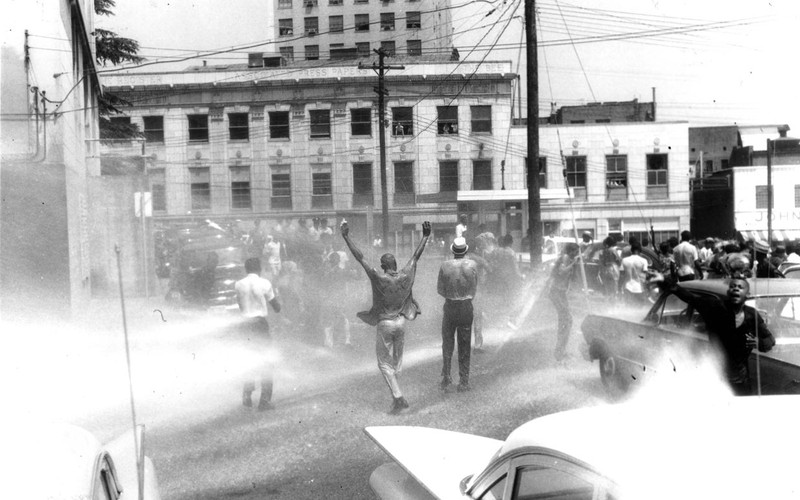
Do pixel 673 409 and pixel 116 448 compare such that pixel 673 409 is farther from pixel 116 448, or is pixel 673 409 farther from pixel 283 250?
pixel 283 250

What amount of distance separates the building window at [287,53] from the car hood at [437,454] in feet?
35.4

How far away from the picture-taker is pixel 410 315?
8.15m

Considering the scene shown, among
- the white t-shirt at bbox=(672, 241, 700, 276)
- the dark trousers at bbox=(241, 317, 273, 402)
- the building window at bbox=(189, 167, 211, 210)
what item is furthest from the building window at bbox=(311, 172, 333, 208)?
the dark trousers at bbox=(241, 317, 273, 402)

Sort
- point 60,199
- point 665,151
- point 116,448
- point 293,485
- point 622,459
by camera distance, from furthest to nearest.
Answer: point 665,151 < point 60,199 < point 293,485 < point 116,448 < point 622,459

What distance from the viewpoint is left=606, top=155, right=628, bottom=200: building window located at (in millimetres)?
23641

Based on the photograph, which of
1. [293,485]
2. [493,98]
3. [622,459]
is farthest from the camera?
[493,98]

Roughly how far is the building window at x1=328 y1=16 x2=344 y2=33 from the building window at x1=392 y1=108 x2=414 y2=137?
115 inches

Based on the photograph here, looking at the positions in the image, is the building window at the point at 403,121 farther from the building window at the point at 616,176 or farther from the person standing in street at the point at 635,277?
the building window at the point at 616,176

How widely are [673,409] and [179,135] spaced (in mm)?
13559

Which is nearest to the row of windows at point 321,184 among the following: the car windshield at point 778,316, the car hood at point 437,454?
the car windshield at point 778,316

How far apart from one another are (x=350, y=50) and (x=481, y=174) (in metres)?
4.13

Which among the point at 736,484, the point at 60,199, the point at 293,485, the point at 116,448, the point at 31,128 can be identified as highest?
the point at 31,128

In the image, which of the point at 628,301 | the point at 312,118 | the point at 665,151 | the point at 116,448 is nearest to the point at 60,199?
the point at 312,118

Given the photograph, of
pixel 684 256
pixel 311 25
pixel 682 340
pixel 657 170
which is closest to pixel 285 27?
pixel 311 25
